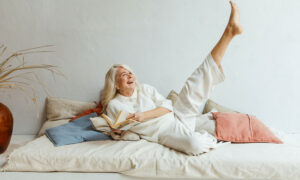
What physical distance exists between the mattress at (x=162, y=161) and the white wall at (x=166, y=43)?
983mm

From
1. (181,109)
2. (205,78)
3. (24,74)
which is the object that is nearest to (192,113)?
(181,109)

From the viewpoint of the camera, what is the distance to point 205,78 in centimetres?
172

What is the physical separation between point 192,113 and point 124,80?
66 cm

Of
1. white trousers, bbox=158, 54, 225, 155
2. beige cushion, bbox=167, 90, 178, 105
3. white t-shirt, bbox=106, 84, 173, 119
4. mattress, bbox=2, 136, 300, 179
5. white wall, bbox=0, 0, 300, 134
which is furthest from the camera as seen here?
white wall, bbox=0, 0, 300, 134

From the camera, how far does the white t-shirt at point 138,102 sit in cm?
209

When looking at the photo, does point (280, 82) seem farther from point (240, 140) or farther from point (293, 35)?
point (240, 140)

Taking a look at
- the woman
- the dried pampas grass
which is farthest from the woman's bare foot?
the dried pampas grass

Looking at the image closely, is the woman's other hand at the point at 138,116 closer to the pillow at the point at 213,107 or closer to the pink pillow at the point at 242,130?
the pink pillow at the point at 242,130

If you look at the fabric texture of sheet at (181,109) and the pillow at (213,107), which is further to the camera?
the pillow at (213,107)

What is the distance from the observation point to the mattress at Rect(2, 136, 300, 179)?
150cm

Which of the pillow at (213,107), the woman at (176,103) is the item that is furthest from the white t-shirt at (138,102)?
the pillow at (213,107)

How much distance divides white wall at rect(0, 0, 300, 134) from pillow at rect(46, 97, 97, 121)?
15 centimetres

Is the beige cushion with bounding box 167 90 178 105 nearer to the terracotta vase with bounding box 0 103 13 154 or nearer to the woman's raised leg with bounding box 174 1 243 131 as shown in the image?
the woman's raised leg with bounding box 174 1 243 131

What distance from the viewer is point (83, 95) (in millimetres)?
2633
